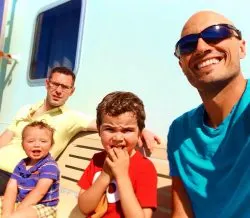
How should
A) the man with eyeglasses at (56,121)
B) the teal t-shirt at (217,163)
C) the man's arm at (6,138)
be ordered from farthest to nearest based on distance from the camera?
1. the man's arm at (6,138)
2. the man with eyeglasses at (56,121)
3. the teal t-shirt at (217,163)

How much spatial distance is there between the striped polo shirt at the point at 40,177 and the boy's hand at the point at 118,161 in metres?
0.75

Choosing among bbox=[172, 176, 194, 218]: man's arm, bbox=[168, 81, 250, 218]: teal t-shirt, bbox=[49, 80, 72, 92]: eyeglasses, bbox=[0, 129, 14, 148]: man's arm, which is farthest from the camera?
bbox=[0, 129, 14, 148]: man's arm

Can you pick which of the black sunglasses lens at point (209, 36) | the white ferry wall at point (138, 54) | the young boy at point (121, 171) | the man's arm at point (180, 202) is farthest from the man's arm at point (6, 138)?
the black sunglasses lens at point (209, 36)

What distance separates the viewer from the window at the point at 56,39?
3.73 meters

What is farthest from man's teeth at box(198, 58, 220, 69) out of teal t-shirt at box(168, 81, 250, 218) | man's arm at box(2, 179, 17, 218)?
man's arm at box(2, 179, 17, 218)

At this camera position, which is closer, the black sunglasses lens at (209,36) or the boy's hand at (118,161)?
the black sunglasses lens at (209,36)

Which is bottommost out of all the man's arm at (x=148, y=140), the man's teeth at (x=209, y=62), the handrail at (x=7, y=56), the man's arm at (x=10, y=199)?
the man's arm at (x=10, y=199)

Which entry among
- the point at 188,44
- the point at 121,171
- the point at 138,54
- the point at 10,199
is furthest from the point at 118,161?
the point at 138,54

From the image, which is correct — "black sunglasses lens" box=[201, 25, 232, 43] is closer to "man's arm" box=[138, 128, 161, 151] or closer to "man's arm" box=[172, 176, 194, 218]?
"man's arm" box=[172, 176, 194, 218]

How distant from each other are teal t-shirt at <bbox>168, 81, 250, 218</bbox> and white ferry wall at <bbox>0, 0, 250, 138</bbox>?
0.62 metres

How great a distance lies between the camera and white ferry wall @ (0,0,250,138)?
235 cm

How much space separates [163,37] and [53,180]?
4.08 feet

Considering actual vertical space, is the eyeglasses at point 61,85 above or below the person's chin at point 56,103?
above

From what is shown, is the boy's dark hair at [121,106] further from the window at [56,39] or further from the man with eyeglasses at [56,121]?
the window at [56,39]
